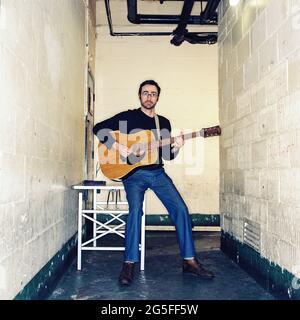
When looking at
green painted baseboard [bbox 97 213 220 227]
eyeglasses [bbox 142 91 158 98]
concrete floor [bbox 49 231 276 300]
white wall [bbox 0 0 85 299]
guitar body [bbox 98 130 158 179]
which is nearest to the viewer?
white wall [bbox 0 0 85 299]

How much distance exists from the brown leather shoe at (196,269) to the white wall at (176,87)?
2.36 m

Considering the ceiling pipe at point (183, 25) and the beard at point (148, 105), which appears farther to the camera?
the ceiling pipe at point (183, 25)

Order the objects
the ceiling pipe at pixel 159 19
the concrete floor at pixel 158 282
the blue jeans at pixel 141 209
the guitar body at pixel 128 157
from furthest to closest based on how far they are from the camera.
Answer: the ceiling pipe at pixel 159 19 < the guitar body at pixel 128 157 < the blue jeans at pixel 141 209 < the concrete floor at pixel 158 282

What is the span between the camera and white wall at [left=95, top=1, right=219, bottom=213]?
204 inches

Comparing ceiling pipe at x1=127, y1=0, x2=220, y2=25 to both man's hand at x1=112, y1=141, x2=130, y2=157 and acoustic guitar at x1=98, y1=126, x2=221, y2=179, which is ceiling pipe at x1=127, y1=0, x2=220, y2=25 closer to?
acoustic guitar at x1=98, y1=126, x2=221, y2=179

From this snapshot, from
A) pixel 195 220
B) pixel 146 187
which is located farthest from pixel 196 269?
pixel 195 220

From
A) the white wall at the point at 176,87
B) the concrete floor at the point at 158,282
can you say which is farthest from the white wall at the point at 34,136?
the white wall at the point at 176,87

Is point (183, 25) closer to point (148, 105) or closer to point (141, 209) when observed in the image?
point (148, 105)

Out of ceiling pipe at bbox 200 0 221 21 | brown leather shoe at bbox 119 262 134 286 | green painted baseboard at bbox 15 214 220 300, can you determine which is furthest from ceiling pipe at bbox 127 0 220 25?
brown leather shoe at bbox 119 262 134 286

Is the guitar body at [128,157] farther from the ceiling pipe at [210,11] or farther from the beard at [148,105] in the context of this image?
the ceiling pipe at [210,11]

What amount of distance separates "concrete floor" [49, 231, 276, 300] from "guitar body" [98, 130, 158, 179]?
0.85 meters

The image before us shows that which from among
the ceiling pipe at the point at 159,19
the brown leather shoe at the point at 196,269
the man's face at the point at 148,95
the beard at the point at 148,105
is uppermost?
the ceiling pipe at the point at 159,19

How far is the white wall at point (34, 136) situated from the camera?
1.56 meters

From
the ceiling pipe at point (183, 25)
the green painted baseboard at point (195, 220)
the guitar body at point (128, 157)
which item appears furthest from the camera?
the green painted baseboard at point (195, 220)
